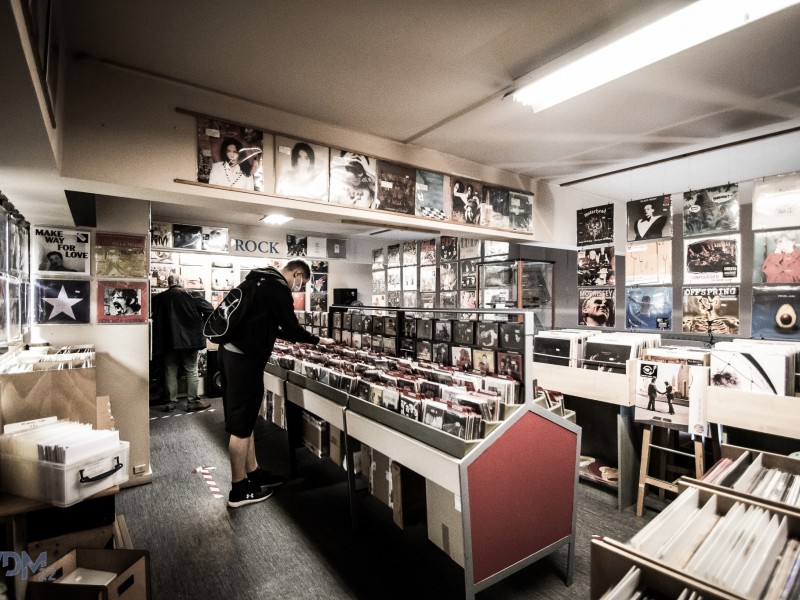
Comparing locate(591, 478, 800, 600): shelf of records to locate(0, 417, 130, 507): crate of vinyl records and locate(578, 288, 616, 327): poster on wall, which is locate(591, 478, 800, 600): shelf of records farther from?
locate(578, 288, 616, 327): poster on wall

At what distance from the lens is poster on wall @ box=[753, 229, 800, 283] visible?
359cm

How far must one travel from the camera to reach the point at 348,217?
3.31 meters

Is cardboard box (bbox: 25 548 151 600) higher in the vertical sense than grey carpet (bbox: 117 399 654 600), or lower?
higher

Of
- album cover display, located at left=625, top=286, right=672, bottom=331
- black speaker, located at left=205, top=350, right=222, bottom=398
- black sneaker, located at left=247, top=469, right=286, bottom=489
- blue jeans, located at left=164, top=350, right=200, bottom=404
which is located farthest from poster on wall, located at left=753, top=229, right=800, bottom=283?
black speaker, located at left=205, top=350, right=222, bottom=398

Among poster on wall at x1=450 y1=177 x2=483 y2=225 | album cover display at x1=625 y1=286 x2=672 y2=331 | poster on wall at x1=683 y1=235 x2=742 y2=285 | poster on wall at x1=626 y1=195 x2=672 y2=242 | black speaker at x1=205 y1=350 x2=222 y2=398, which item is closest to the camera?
poster on wall at x1=450 y1=177 x2=483 y2=225

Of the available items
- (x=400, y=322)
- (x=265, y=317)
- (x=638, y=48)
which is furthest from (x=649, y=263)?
(x=265, y=317)

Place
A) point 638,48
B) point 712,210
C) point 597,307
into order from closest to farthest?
point 638,48 < point 712,210 < point 597,307

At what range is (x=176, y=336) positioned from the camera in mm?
5891

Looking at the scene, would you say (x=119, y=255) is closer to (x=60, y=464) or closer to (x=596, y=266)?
(x=60, y=464)

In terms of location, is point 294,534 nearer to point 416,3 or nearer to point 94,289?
point 94,289

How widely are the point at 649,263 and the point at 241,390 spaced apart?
4.47 metres

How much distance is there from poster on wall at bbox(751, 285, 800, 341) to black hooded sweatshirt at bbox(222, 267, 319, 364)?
4188 mm

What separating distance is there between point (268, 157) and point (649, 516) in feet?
12.8

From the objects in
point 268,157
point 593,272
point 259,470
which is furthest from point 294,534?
point 593,272
